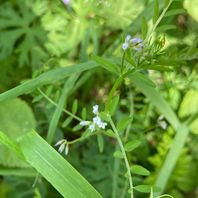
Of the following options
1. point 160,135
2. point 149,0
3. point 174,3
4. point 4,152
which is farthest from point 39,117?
point 174,3

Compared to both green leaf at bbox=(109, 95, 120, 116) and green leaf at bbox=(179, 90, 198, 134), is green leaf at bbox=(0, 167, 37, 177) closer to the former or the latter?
green leaf at bbox=(109, 95, 120, 116)

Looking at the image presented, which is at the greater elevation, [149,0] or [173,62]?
[149,0]

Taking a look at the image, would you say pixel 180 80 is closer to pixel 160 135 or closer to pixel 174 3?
pixel 160 135

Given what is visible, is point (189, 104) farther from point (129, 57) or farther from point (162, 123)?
point (129, 57)

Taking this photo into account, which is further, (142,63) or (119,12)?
(119,12)

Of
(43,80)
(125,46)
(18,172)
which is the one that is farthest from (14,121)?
(125,46)

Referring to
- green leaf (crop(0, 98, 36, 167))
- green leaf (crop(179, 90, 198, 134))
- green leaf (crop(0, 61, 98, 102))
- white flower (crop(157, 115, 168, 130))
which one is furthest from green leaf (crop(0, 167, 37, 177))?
green leaf (crop(179, 90, 198, 134))

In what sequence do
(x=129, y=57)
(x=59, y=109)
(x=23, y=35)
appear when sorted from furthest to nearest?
(x=23, y=35)
(x=59, y=109)
(x=129, y=57)
